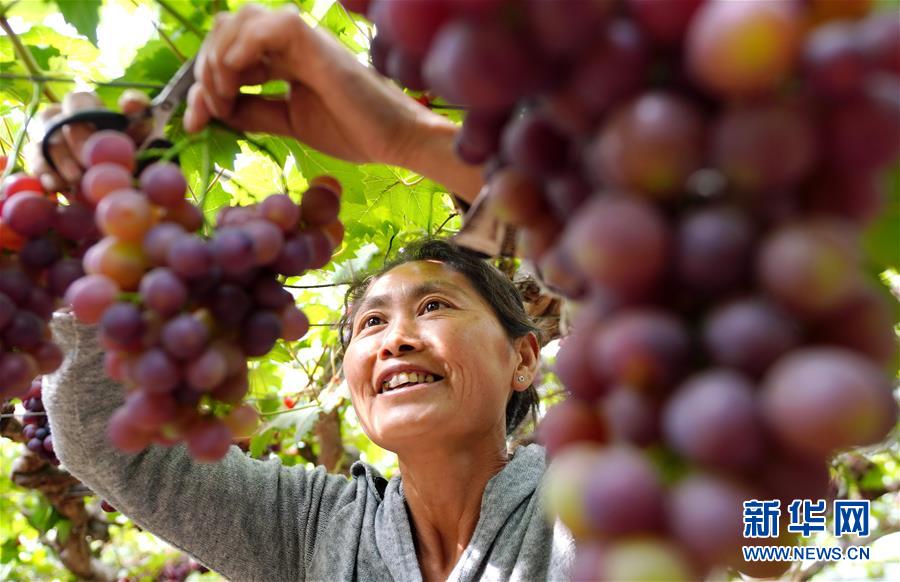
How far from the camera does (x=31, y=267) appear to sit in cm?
87

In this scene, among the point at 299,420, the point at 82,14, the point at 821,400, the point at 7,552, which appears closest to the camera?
the point at 821,400

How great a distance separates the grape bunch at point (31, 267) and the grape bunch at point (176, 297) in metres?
0.08

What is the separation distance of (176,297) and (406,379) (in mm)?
1095

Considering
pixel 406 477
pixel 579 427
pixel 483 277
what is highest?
pixel 483 277

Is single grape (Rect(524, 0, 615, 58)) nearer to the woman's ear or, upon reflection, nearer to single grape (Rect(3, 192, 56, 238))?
single grape (Rect(3, 192, 56, 238))

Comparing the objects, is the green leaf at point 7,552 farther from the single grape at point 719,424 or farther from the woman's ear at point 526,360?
the single grape at point 719,424

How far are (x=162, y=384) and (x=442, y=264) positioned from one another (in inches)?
53.3

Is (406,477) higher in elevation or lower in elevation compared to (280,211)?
lower

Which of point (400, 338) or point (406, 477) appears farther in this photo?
point (406, 477)

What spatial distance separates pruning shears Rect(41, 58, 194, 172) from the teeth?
95cm

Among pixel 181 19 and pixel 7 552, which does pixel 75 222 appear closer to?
pixel 181 19

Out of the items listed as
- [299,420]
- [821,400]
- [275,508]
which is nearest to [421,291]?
[275,508]

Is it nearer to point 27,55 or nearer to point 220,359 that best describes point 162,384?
point 220,359

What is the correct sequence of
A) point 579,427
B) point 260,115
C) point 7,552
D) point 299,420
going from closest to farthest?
point 579,427
point 260,115
point 299,420
point 7,552
